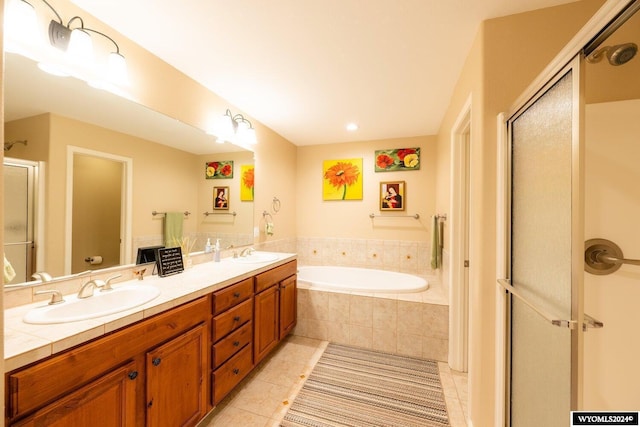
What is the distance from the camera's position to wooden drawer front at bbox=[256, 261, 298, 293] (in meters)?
1.97

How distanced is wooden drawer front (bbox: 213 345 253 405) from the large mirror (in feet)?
2.99

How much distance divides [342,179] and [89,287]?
2896 mm

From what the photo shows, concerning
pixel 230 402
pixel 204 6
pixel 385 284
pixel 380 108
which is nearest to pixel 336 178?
pixel 380 108

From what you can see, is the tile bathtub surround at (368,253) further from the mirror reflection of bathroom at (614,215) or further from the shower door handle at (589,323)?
the shower door handle at (589,323)

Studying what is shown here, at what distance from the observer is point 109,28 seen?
54.9 inches

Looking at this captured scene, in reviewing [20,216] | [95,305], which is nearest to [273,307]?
[95,305]

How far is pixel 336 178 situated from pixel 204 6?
8.34ft

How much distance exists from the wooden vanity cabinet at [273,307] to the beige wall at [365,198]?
1.22 meters

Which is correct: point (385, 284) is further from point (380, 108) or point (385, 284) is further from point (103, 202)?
point (103, 202)

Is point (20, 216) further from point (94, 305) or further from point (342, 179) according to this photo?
point (342, 179)

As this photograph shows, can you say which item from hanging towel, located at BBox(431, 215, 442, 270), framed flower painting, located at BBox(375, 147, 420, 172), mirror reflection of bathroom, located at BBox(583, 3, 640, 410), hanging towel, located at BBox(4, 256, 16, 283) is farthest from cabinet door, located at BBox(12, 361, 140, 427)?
framed flower painting, located at BBox(375, 147, 420, 172)

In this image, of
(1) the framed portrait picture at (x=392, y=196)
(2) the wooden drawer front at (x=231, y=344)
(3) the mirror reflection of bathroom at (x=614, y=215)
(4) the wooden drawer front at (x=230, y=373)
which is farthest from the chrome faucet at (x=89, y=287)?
(1) the framed portrait picture at (x=392, y=196)

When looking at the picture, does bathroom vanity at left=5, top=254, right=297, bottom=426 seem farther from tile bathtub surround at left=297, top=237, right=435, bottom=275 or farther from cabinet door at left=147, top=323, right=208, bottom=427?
tile bathtub surround at left=297, top=237, right=435, bottom=275

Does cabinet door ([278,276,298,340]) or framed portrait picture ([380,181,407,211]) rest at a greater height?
framed portrait picture ([380,181,407,211])
